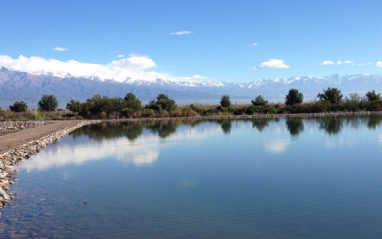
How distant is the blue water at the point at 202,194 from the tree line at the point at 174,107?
2440 cm

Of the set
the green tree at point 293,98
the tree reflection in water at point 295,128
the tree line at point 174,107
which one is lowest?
the tree reflection in water at point 295,128

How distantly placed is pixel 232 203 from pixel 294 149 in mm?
7873

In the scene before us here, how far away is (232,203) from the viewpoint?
25.9 ft

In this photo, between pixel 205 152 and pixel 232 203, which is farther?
pixel 205 152

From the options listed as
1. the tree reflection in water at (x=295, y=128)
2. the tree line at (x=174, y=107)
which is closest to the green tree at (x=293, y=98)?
the tree line at (x=174, y=107)

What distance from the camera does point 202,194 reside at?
8641 mm

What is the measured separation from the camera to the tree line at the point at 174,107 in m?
39.5

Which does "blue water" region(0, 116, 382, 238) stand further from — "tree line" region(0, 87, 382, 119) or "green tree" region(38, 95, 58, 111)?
"green tree" region(38, 95, 58, 111)

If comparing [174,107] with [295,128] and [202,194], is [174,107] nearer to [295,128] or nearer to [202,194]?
[295,128]

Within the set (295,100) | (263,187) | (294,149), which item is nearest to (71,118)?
(295,100)

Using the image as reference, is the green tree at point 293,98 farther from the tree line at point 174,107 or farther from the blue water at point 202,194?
the blue water at point 202,194

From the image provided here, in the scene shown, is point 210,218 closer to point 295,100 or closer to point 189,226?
point 189,226

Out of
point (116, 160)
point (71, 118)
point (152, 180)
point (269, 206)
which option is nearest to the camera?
point (269, 206)

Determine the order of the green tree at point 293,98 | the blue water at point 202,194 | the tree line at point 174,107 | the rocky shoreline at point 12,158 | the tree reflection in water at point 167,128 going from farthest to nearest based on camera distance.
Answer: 1. the green tree at point 293,98
2. the tree line at point 174,107
3. the tree reflection in water at point 167,128
4. the rocky shoreline at point 12,158
5. the blue water at point 202,194
